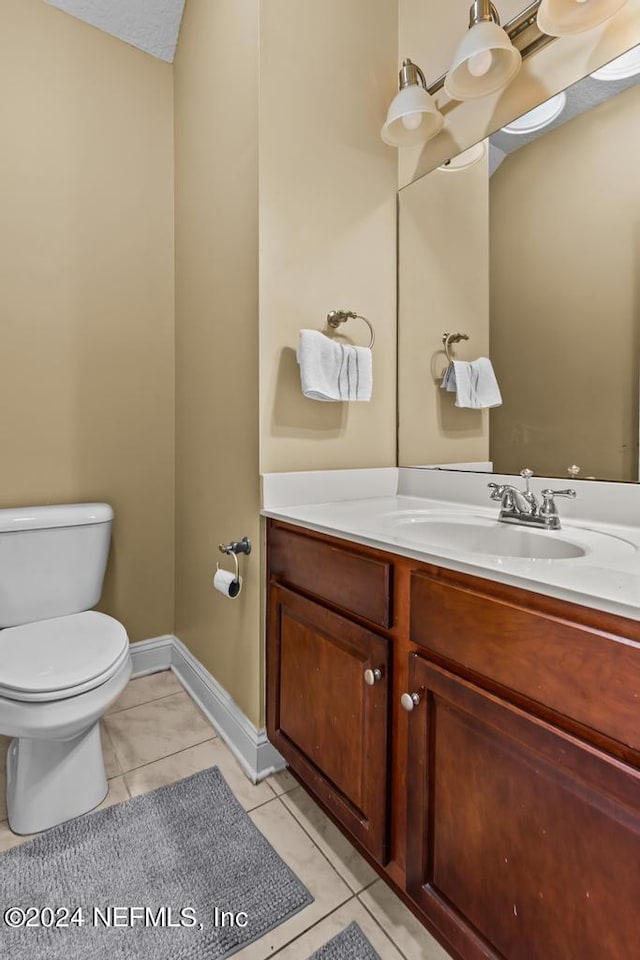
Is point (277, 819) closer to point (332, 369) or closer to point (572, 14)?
point (332, 369)

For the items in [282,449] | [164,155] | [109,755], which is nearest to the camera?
[282,449]

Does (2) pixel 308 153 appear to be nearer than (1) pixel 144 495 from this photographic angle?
Yes

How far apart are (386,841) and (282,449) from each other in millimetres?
969

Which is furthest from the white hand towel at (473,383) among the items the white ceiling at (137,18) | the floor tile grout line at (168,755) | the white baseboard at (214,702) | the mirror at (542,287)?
the white ceiling at (137,18)

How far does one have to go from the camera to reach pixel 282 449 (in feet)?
4.63

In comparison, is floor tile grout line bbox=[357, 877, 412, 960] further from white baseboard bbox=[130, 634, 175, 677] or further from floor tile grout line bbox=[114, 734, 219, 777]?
white baseboard bbox=[130, 634, 175, 677]

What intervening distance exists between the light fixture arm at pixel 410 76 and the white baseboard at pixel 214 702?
204cm

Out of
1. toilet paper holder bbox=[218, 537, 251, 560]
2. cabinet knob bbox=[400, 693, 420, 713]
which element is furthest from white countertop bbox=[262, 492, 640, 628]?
cabinet knob bbox=[400, 693, 420, 713]

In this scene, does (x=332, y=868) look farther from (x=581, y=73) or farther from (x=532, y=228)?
(x=581, y=73)

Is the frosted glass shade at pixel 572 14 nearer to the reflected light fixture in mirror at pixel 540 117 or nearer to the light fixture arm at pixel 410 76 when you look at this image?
the reflected light fixture in mirror at pixel 540 117

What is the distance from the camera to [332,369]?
141 centimetres

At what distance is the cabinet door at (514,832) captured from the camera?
589 mm

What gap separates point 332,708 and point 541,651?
599mm

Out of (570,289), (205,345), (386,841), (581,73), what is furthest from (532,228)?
(386,841)
